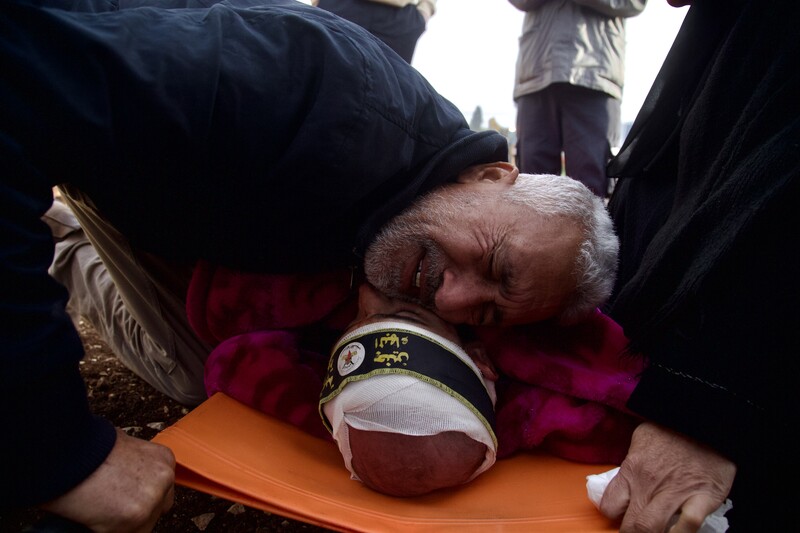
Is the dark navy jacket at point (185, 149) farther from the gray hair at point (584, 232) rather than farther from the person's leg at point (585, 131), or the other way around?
the person's leg at point (585, 131)

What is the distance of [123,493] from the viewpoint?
0.72m

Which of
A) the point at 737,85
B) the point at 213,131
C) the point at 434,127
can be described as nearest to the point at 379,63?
the point at 434,127

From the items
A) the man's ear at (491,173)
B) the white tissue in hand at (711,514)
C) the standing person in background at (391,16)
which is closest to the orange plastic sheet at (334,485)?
the white tissue in hand at (711,514)

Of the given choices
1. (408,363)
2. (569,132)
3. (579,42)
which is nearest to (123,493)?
(408,363)

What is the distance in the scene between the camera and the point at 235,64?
0.91 meters

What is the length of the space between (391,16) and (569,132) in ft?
3.38

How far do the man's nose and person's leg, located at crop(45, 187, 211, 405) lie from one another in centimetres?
71

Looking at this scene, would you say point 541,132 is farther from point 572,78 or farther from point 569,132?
point 572,78

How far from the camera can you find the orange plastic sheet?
0.86m

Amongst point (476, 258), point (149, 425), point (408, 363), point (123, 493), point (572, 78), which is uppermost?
point (572, 78)

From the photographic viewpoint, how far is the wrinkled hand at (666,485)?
0.76 m

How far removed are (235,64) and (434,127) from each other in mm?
435

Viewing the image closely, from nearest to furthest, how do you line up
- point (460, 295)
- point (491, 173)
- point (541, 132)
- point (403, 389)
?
point (403, 389) < point (460, 295) < point (491, 173) < point (541, 132)

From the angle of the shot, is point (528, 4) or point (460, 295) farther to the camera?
point (528, 4)
